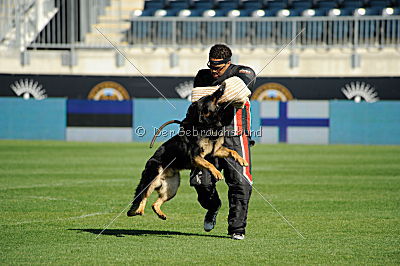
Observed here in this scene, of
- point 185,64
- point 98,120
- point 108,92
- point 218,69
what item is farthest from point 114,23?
point 218,69

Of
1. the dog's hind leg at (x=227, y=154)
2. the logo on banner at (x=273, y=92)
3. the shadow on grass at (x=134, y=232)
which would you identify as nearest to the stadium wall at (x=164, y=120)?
the logo on banner at (x=273, y=92)

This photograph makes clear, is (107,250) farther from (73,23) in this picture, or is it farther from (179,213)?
(73,23)

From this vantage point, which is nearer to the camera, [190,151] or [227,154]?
[190,151]

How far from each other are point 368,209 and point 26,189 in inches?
220

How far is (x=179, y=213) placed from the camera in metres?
9.93

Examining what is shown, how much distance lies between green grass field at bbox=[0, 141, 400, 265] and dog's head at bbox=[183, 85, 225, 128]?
1.20 meters

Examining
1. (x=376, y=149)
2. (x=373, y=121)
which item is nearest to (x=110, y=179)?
(x=376, y=149)

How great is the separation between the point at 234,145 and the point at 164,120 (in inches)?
699

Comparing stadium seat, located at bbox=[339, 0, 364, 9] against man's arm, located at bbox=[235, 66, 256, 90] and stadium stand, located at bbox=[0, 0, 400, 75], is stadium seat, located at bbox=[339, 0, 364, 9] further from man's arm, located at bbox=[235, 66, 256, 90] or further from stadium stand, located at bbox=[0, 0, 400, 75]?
man's arm, located at bbox=[235, 66, 256, 90]

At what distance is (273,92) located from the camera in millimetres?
26469

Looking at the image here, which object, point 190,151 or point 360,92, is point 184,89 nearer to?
point 360,92

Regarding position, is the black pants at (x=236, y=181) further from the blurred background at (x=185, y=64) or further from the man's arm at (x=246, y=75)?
the blurred background at (x=185, y=64)

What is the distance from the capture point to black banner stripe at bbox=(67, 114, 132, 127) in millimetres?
25609

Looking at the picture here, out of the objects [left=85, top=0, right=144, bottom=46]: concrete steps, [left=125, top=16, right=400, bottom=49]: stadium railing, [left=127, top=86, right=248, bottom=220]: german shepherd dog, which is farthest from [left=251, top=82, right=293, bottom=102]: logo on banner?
[left=127, top=86, right=248, bottom=220]: german shepherd dog
